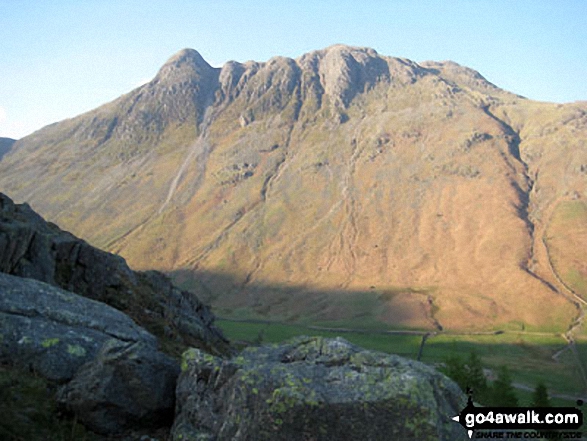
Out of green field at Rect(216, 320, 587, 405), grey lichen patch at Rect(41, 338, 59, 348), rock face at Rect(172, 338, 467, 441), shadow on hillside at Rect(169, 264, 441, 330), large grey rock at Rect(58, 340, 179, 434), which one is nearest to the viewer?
rock face at Rect(172, 338, 467, 441)

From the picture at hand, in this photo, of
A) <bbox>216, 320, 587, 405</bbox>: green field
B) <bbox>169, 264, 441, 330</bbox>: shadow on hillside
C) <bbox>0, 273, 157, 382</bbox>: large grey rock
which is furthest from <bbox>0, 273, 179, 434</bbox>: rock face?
<bbox>169, 264, 441, 330</bbox>: shadow on hillside

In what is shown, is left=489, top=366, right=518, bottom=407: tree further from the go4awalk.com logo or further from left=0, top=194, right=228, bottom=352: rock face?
the go4awalk.com logo

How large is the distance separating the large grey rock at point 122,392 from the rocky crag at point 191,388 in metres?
0.03

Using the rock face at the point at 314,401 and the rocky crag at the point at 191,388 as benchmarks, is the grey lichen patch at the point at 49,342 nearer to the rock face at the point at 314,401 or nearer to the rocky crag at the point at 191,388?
the rocky crag at the point at 191,388

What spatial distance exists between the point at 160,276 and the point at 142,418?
3564cm

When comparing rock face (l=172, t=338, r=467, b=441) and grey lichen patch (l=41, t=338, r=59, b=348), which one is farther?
grey lichen patch (l=41, t=338, r=59, b=348)

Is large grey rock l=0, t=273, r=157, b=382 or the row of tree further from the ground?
large grey rock l=0, t=273, r=157, b=382

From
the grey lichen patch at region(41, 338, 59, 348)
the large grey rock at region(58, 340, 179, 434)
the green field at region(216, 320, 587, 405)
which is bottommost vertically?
the green field at region(216, 320, 587, 405)

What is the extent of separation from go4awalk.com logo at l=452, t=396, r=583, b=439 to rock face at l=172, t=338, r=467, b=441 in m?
0.38

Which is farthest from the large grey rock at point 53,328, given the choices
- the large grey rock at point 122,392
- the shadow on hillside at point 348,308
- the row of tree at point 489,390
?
the shadow on hillside at point 348,308

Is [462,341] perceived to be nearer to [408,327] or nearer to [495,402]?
[408,327]

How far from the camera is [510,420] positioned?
46.3 feet

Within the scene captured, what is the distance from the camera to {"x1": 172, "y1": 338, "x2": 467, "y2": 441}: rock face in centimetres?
1209

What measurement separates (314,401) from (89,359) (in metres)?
8.82
